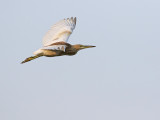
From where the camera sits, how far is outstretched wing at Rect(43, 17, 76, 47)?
50.9ft

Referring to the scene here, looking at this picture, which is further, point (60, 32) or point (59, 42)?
point (60, 32)

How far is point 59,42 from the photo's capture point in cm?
1452

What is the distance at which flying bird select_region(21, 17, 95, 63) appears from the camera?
13.6 m

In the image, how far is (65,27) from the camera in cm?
1691

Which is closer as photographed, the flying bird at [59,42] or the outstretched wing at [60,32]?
the flying bird at [59,42]

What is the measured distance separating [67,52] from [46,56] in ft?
3.18

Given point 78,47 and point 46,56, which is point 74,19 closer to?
point 78,47

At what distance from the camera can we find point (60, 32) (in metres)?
16.3

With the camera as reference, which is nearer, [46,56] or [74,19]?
[46,56]

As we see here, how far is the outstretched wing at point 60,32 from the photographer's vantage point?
15500 millimetres

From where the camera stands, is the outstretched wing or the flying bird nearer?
the flying bird

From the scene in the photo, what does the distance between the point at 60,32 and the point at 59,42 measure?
181 cm

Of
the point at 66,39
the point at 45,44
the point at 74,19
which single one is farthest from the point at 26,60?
the point at 74,19

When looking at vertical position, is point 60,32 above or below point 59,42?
above
